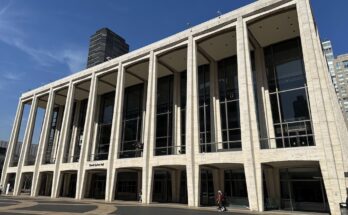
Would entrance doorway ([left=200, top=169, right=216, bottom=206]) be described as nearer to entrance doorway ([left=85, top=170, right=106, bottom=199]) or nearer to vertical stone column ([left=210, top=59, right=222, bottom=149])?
vertical stone column ([left=210, top=59, right=222, bottom=149])

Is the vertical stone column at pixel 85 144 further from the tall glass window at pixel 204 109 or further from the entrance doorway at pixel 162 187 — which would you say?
the tall glass window at pixel 204 109

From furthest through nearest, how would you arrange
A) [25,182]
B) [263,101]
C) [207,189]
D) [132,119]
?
[25,182], [132,119], [207,189], [263,101]

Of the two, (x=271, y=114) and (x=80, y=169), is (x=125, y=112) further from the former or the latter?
(x=271, y=114)

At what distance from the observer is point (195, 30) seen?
87.7 feet

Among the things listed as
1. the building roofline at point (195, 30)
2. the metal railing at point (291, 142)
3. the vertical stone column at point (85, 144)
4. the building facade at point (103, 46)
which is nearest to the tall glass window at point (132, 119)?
the vertical stone column at point (85, 144)

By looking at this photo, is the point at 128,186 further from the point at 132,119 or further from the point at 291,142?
the point at 291,142

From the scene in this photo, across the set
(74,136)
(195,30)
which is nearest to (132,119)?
(74,136)

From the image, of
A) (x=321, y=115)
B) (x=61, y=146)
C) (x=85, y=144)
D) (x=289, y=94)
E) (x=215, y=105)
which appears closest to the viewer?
(x=321, y=115)

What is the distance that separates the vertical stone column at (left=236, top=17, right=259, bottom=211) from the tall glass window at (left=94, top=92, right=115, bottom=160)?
75.0 ft

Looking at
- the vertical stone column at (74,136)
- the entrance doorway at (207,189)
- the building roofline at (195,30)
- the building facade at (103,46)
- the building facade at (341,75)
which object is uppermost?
the building facade at (103,46)

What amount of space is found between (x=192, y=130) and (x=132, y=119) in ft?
48.0

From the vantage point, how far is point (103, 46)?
458 feet

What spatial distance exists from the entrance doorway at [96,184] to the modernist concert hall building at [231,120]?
0.16 metres

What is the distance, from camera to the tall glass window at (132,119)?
115 ft
